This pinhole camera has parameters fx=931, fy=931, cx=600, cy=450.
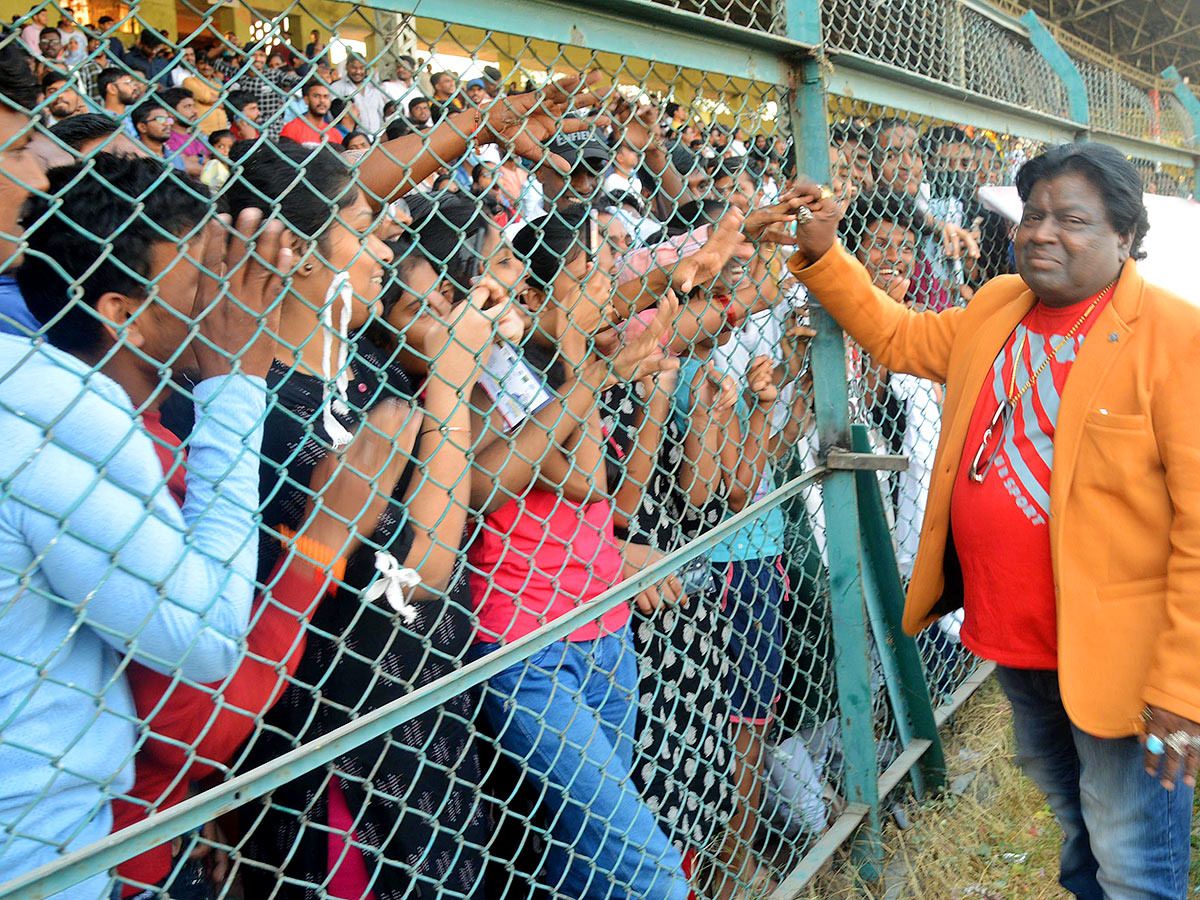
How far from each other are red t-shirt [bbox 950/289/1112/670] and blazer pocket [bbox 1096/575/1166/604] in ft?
0.37

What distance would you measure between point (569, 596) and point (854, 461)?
0.98m

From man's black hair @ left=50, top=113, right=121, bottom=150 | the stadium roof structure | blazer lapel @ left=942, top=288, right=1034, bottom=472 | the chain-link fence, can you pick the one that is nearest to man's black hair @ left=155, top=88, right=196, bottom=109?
the chain-link fence

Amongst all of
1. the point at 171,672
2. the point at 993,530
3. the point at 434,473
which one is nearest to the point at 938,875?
the point at 993,530

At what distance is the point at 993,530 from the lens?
215cm

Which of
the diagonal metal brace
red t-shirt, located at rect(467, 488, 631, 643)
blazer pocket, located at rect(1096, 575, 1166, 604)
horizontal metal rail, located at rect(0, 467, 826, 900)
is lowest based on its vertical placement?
red t-shirt, located at rect(467, 488, 631, 643)

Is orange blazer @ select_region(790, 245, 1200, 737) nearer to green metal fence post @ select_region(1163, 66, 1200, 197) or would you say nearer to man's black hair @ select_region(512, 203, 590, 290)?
man's black hair @ select_region(512, 203, 590, 290)

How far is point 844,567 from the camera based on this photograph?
8.66 ft

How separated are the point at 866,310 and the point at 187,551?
181 cm

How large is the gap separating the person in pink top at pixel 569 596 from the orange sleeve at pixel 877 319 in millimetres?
480

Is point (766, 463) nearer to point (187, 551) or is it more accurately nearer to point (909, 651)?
point (909, 651)

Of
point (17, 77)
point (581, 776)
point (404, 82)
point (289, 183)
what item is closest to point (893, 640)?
point (581, 776)

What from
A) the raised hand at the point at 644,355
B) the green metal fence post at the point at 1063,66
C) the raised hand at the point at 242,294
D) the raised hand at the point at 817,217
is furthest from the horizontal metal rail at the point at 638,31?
the green metal fence post at the point at 1063,66

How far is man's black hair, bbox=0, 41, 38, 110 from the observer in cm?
147

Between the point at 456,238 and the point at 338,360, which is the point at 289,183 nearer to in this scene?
the point at 338,360
